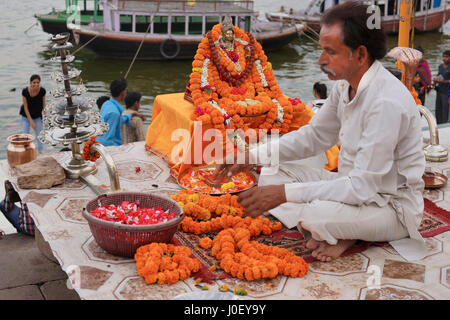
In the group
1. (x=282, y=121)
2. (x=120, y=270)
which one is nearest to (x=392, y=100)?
(x=120, y=270)

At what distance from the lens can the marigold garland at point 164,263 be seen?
9.55ft

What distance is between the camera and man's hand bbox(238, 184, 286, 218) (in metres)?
3.02

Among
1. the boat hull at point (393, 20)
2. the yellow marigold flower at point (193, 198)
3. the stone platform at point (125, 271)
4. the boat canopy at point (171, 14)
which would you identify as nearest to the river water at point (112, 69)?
the boat hull at point (393, 20)

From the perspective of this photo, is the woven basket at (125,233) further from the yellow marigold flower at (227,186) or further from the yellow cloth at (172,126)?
the yellow cloth at (172,126)

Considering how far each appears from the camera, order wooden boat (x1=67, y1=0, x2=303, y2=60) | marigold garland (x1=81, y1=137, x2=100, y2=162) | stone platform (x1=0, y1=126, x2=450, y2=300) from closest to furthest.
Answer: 1. stone platform (x1=0, y1=126, x2=450, y2=300)
2. marigold garland (x1=81, y1=137, x2=100, y2=162)
3. wooden boat (x1=67, y1=0, x2=303, y2=60)

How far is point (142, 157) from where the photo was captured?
16.8 feet

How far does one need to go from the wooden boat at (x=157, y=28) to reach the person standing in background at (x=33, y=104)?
8577 millimetres

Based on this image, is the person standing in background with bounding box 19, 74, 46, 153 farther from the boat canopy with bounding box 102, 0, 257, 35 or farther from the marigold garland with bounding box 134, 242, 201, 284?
the boat canopy with bounding box 102, 0, 257, 35

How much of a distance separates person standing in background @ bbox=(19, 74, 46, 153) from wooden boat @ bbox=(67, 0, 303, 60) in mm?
8577

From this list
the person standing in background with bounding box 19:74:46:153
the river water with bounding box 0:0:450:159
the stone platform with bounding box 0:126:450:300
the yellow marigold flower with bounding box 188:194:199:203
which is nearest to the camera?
the stone platform with bounding box 0:126:450:300

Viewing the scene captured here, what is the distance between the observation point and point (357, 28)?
9.77 feet

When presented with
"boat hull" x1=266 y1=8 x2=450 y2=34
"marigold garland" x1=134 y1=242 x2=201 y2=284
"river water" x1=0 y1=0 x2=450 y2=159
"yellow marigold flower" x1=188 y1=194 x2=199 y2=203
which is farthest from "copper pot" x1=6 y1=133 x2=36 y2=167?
"boat hull" x1=266 y1=8 x2=450 y2=34

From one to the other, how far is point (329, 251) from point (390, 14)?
20.6 meters
